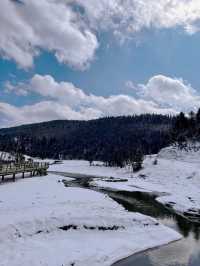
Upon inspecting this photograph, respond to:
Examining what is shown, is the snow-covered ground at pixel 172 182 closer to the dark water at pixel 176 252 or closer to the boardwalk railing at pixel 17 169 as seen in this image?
the dark water at pixel 176 252

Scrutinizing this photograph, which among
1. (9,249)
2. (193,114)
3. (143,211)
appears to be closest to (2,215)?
(9,249)

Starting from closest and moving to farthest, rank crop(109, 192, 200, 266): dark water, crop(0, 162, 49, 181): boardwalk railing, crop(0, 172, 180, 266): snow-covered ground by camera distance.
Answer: crop(0, 172, 180, 266): snow-covered ground, crop(109, 192, 200, 266): dark water, crop(0, 162, 49, 181): boardwalk railing

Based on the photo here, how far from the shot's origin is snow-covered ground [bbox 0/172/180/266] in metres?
14.0

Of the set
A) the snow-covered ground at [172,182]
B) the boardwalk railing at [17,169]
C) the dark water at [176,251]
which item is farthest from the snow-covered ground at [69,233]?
the boardwalk railing at [17,169]

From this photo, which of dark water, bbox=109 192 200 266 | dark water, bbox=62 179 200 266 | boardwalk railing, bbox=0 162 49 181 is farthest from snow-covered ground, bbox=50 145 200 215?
boardwalk railing, bbox=0 162 49 181

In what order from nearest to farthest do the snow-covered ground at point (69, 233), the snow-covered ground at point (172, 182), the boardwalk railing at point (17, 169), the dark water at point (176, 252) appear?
the snow-covered ground at point (69, 233), the dark water at point (176, 252), the snow-covered ground at point (172, 182), the boardwalk railing at point (17, 169)

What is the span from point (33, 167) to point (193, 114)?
72.4 m

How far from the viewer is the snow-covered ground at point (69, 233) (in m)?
14.0

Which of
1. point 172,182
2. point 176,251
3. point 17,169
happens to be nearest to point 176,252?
point 176,251

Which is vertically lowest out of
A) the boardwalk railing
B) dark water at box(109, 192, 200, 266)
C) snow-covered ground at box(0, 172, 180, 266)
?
dark water at box(109, 192, 200, 266)

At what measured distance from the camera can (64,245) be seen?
51.3 ft

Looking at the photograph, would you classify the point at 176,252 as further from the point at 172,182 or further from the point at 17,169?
the point at 172,182

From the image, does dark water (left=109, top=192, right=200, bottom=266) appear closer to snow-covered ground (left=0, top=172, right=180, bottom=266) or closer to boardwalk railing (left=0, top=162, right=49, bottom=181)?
snow-covered ground (left=0, top=172, right=180, bottom=266)

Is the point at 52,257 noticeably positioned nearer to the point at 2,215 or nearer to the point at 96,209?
the point at 2,215
